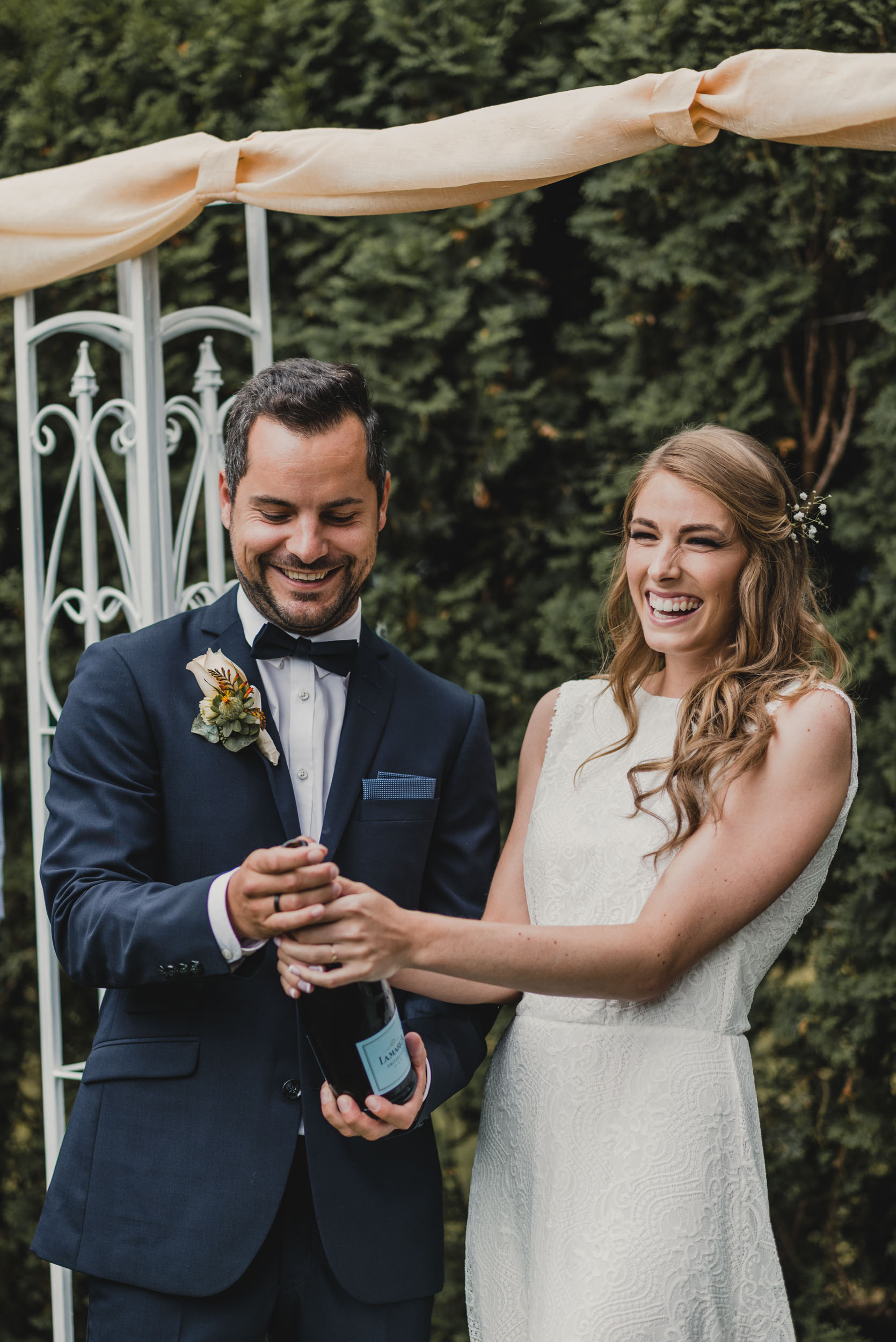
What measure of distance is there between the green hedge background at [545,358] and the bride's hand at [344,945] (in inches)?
79.7

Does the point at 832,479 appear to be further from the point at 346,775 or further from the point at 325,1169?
the point at 325,1169

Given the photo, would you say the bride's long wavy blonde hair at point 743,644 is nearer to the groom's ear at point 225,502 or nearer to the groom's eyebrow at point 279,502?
the groom's eyebrow at point 279,502

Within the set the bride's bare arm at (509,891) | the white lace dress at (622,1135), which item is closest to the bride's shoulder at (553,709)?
the bride's bare arm at (509,891)

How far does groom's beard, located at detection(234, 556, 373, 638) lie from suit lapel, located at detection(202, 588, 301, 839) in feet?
0.26

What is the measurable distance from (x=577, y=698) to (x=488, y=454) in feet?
5.27

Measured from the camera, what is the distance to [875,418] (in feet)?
11.4

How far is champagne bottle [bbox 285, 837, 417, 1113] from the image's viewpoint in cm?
196

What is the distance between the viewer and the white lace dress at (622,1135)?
6.88ft

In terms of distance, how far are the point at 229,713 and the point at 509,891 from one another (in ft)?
2.30

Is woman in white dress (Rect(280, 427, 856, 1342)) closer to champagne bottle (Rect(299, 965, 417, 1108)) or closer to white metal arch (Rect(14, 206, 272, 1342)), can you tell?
champagne bottle (Rect(299, 965, 417, 1108))

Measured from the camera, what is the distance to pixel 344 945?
184 cm

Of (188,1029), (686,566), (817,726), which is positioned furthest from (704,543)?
(188,1029)

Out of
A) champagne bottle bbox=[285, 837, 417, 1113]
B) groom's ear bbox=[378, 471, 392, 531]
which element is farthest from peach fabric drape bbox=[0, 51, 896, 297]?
champagne bottle bbox=[285, 837, 417, 1113]

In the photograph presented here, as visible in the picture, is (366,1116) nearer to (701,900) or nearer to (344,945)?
(344,945)
